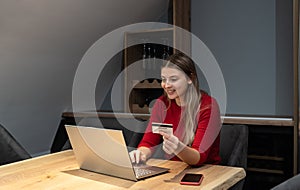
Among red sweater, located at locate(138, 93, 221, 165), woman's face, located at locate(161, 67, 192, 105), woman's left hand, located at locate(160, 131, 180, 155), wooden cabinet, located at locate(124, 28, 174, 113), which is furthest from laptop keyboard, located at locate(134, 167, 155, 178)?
wooden cabinet, located at locate(124, 28, 174, 113)

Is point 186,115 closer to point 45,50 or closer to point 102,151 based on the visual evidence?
point 102,151

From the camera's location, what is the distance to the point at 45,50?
9.08 feet

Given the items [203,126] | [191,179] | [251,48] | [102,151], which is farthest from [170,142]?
[251,48]

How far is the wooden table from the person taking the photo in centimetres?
142

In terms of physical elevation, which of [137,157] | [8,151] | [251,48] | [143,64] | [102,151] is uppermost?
[251,48]

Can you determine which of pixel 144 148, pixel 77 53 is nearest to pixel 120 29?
pixel 77 53

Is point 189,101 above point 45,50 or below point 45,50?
below

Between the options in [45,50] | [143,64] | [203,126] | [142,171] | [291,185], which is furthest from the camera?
[143,64]

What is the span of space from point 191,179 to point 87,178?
0.42 meters

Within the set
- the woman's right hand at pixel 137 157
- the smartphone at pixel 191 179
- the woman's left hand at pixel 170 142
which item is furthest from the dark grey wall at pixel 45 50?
the smartphone at pixel 191 179

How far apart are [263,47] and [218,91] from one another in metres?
0.56

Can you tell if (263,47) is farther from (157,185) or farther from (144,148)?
(157,185)

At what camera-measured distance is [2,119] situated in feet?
9.24

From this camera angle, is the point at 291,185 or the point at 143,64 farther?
the point at 143,64
